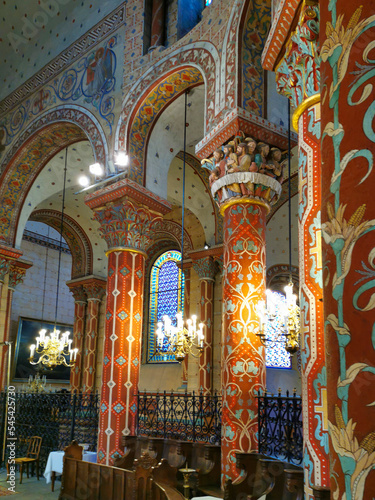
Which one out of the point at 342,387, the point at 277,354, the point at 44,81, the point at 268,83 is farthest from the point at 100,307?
the point at 342,387

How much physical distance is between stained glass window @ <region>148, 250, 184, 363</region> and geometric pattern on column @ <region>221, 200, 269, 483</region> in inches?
339

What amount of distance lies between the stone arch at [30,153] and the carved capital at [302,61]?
6.41 m

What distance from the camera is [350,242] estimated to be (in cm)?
154

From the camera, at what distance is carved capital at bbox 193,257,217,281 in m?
12.6

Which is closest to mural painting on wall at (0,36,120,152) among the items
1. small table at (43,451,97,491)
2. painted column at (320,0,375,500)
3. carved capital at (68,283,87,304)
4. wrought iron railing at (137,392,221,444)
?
wrought iron railing at (137,392,221,444)

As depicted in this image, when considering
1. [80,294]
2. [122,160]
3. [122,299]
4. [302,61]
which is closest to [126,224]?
[122,160]

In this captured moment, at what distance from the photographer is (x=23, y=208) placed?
12.5m

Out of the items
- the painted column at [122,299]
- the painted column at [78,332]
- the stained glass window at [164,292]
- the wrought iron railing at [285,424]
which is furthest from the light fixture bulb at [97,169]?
the painted column at [78,332]

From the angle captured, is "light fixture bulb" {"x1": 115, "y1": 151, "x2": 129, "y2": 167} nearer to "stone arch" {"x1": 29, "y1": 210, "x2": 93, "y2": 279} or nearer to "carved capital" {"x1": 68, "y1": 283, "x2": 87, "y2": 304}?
"stone arch" {"x1": 29, "y1": 210, "x2": 93, "y2": 279}

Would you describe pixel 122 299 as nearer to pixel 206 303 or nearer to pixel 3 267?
pixel 206 303

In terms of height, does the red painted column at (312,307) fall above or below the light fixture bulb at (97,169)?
below

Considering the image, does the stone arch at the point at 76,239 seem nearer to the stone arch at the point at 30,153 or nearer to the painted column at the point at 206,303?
the stone arch at the point at 30,153

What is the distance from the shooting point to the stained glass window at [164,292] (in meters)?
15.4

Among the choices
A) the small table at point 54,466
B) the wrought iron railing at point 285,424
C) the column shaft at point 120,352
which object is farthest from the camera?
the small table at point 54,466
